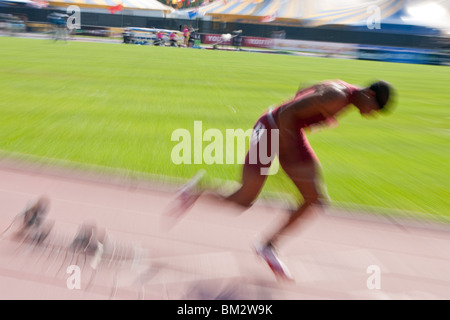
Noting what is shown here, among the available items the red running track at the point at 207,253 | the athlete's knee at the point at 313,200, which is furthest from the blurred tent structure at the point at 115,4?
the athlete's knee at the point at 313,200

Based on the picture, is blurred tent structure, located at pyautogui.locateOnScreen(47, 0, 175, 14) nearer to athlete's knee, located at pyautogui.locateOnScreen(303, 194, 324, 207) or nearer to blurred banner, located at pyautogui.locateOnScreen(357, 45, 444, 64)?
blurred banner, located at pyautogui.locateOnScreen(357, 45, 444, 64)

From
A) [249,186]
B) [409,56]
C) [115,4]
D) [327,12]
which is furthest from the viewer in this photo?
[115,4]

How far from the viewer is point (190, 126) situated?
1016cm

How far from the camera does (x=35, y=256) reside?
13.3 ft

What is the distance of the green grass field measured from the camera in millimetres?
7122

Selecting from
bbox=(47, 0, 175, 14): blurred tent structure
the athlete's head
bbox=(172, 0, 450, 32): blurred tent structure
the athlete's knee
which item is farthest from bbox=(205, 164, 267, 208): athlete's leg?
bbox=(47, 0, 175, 14): blurred tent structure

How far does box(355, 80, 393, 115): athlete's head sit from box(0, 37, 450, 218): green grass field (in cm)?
266

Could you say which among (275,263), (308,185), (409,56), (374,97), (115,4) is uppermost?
(115,4)

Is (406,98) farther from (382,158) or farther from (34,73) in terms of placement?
(34,73)

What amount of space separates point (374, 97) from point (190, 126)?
6.72 m

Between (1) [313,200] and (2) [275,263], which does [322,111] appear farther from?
(2) [275,263]

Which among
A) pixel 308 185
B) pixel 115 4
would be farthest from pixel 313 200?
pixel 115 4

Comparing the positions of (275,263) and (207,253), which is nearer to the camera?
(275,263)

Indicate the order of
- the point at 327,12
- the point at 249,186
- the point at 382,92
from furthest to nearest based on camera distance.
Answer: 1. the point at 327,12
2. the point at 249,186
3. the point at 382,92
